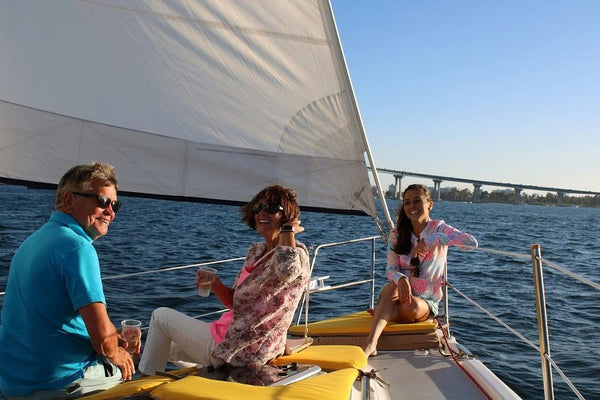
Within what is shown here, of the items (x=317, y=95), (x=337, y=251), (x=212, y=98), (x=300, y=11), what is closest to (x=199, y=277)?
(x=212, y=98)

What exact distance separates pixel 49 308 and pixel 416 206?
2.76 metres

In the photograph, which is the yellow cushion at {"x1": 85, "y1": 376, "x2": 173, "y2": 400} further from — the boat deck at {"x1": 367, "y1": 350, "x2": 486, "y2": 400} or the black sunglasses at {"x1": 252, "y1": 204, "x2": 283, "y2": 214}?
the boat deck at {"x1": 367, "y1": 350, "x2": 486, "y2": 400}

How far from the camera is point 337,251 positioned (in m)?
17.9

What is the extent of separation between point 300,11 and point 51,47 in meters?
1.44

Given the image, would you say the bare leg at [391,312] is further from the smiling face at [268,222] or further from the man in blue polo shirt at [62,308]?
the man in blue polo shirt at [62,308]

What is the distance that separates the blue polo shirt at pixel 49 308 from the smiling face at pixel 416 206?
2547mm

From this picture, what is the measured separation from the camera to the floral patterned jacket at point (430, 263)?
13.4ft

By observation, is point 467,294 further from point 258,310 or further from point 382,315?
point 258,310

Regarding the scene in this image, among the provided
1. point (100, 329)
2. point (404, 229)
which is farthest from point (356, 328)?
point (100, 329)

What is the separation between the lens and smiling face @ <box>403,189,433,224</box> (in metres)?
4.21

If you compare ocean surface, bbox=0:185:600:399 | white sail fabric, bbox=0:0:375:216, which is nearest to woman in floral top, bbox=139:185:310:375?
white sail fabric, bbox=0:0:375:216

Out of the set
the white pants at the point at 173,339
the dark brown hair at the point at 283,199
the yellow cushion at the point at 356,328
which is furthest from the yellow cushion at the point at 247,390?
the yellow cushion at the point at 356,328

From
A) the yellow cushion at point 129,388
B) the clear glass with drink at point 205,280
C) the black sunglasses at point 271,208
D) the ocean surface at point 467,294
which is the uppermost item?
the black sunglasses at point 271,208

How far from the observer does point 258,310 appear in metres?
2.61
